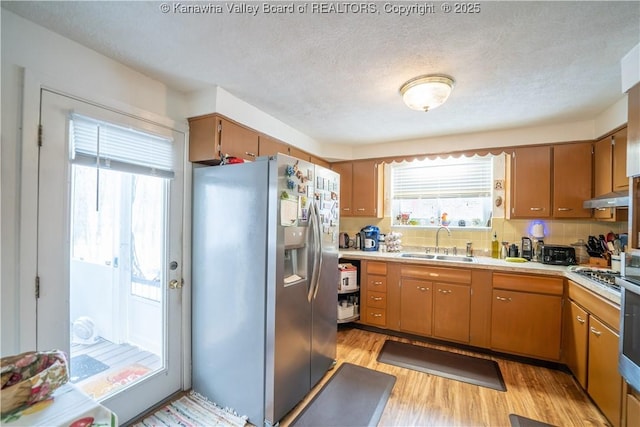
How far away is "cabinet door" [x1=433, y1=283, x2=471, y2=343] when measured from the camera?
9.04ft

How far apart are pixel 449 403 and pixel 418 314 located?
3.34 feet

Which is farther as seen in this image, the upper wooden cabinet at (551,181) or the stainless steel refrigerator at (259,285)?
the upper wooden cabinet at (551,181)

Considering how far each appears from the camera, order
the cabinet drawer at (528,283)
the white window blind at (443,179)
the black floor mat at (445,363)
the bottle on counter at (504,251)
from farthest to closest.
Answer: the white window blind at (443,179) → the bottle on counter at (504,251) → the cabinet drawer at (528,283) → the black floor mat at (445,363)

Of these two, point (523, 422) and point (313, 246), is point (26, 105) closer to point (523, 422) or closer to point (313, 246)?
point (313, 246)

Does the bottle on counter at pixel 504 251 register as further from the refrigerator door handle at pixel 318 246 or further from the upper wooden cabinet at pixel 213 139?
the upper wooden cabinet at pixel 213 139

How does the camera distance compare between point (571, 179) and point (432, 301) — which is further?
point (432, 301)

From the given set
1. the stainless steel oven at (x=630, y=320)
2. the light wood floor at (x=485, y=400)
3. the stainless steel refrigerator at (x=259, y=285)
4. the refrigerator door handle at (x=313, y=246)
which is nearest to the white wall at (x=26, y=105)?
the stainless steel refrigerator at (x=259, y=285)

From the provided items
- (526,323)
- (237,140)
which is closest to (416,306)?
(526,323)

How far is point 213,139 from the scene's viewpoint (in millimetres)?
2023

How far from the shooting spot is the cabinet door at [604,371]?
5.38 ft

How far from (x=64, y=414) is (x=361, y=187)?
3.32m

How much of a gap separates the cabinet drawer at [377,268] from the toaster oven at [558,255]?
1.60 m

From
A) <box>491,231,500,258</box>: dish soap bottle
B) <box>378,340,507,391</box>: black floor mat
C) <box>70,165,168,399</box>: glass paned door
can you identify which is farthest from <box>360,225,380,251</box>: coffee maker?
<box>70,165,168,399</box>: glass paned door

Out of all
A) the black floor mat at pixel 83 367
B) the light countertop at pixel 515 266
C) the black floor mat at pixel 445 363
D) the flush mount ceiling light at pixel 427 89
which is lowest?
the black floor mat at pixel 445 363
